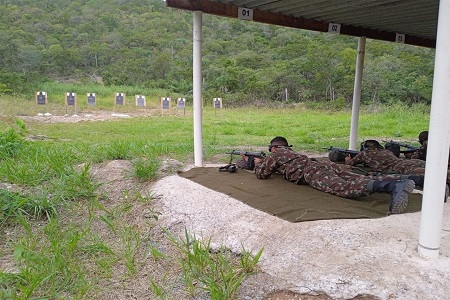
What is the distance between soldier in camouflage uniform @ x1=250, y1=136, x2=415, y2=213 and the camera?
2756mm

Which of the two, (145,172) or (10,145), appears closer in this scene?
(145,172)

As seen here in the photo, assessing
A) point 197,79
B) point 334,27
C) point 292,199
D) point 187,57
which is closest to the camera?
point 292,199

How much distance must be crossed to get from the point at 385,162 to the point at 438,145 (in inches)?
85.2

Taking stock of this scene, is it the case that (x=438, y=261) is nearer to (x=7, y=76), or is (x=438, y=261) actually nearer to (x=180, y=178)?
(x=180, y=178)

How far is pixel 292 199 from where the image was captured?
3162 millimetres

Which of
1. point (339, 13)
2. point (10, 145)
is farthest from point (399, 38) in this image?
point (10, 145)

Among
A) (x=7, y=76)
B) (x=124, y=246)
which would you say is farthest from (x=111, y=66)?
(x=124, y=246)

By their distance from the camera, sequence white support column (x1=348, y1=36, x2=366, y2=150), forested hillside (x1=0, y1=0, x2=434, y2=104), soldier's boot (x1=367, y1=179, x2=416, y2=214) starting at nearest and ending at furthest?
soldier's boot (x1=367, y1=179, x2=416, y2=214) → white support column (x1=348, y1=36, x2=366, y2=150) → forested hillside (x1=0, y1=0, x2=434, y2=104)

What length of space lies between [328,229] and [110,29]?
33.8 meters

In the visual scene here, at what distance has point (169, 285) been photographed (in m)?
2.18

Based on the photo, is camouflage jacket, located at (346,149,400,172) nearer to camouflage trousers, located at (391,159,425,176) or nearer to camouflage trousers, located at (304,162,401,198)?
camouflage trousers, located at (391,159,425,176)

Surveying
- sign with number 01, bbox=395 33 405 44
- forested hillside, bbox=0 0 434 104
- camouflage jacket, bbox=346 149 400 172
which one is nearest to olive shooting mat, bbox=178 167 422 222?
camouflage jacket, bbox=346 149 400 172

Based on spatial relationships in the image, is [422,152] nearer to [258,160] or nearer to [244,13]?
[258,160]

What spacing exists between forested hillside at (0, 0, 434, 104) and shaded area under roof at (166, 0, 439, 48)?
13402mm
